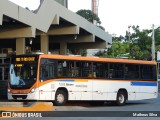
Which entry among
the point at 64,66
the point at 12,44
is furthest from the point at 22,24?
the point at 12,44

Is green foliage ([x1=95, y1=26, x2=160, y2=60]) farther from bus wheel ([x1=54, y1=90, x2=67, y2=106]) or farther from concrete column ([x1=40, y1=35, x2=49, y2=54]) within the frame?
bus wheel ([x1=54, y1=90, x2=67, y2=106])

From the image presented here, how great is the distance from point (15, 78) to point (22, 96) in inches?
40.4

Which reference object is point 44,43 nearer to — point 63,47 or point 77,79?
point 63,47

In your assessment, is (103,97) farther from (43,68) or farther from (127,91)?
(43,68)

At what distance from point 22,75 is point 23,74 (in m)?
0.10

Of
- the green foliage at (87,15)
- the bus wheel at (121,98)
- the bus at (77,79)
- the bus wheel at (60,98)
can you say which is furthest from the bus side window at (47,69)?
the green foliage at (87,15)

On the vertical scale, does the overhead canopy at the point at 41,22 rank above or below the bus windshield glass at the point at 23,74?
above

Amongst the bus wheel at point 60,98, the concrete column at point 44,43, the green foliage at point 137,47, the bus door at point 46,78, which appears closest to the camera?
the bus door at point 46,78

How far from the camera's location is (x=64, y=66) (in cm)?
2528

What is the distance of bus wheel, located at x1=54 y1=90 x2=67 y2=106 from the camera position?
25.0m

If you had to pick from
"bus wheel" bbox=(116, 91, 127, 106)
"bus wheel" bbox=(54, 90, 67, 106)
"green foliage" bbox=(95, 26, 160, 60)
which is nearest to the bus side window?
"bus wheel" bbox=(54, 90, 67, 106)

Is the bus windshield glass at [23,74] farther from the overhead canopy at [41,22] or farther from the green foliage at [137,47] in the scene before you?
the green foliage at [137,47]

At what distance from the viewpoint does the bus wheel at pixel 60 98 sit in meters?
25.0

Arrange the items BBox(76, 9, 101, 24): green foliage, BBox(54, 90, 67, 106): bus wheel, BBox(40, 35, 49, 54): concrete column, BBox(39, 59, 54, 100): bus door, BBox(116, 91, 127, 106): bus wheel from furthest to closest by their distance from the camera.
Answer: BBox(76, 9, 101, 24): green foliage < BBox(40, 35, 49, 54): concrete column < BBox(116, 91, 127, 106): bus wheel < BBox(54, 90, 67, 106): bus wheel < BBox(39, 59, 54, 100): bus door
